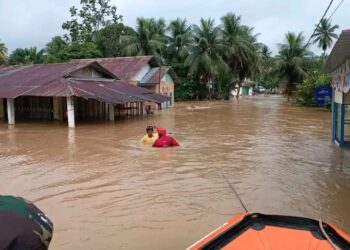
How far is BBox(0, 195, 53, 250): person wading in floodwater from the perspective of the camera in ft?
7.29

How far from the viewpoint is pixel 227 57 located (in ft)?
148

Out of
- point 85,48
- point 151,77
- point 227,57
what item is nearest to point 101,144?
point 151,77

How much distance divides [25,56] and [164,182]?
48577 mm

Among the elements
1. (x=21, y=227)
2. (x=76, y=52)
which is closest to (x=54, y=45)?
(x=76, y=52)

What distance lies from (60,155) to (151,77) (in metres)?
19.9

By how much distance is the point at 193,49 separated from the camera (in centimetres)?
4309

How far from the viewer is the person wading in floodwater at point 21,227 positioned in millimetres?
2221

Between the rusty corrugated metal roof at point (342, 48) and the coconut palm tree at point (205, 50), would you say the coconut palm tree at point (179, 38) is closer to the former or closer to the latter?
the coconut palm tree at point (205, 50)

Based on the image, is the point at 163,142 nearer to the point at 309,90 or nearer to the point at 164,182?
the point at 164,182

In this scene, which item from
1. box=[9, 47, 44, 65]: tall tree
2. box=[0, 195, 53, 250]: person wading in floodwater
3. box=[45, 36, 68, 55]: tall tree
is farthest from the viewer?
box=[9, 47, 44, 65]: tall tree

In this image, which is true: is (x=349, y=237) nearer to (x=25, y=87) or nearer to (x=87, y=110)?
(x=25, y=87)

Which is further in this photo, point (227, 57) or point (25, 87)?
point (227, 57)

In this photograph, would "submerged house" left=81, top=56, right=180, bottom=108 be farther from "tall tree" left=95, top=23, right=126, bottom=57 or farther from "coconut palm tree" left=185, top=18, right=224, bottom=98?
"tall tree" left=95, top=23, right=126, bottom=57

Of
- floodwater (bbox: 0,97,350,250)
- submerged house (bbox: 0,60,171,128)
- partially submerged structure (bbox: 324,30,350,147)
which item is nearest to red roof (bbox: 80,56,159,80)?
submerged house (bbox: 0,60,171,128)
